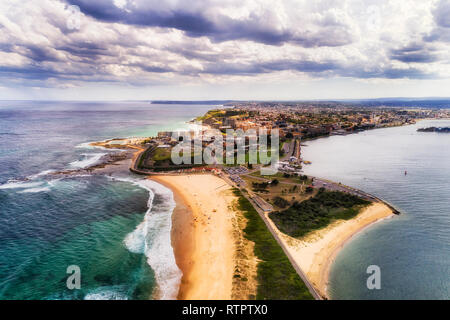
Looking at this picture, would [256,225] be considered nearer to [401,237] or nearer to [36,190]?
[401,237]

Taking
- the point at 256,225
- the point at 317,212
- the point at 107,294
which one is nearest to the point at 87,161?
the point at 107,294

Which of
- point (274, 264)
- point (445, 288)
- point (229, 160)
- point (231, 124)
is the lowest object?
point (445, 288)

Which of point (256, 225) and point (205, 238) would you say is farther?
point (256, 225)

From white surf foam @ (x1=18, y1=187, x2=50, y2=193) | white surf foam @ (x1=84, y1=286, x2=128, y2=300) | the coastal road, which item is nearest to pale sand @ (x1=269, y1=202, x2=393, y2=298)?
the coastal road

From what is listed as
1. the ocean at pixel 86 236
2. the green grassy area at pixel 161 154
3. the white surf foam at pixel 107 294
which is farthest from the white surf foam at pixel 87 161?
the white surf foam at pixel 107 294

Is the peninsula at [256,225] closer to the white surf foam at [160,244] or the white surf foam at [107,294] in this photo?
the white surf foam at [160,244]
